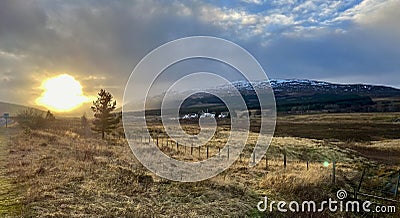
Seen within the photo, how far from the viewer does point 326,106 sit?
6078 inches

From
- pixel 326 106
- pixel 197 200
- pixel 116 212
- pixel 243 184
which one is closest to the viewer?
pixel 116 212

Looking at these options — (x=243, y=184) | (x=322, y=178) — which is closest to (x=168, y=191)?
(x=243, y=184)

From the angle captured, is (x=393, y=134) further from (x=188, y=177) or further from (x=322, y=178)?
(x=188, y=177)

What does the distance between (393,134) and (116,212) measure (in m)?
58.3
